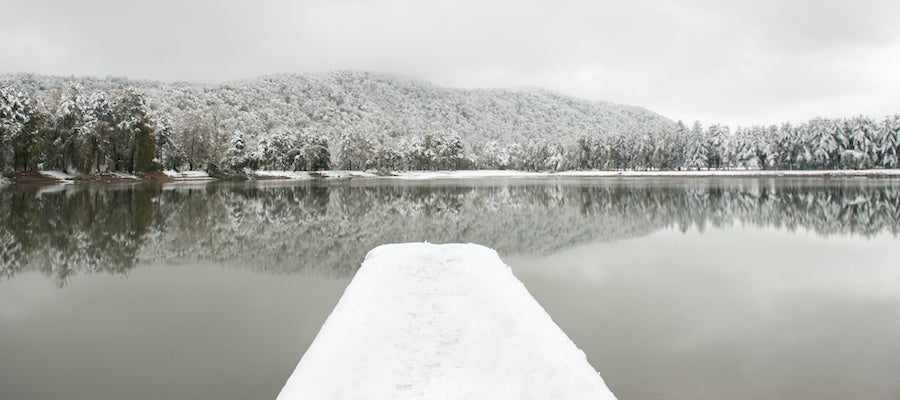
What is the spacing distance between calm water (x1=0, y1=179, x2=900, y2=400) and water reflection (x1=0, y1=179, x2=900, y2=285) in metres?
0.16

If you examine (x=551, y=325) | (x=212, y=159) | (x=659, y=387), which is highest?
(x=212, y=159)

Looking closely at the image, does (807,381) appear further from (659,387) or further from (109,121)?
(109,121)

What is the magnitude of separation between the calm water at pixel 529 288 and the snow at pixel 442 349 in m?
1.00

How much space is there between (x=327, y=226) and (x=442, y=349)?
1691cm

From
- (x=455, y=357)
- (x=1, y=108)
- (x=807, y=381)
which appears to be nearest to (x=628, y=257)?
(x=807, y=381)

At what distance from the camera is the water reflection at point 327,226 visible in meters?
15.5

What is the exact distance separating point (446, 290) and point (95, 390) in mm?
5613

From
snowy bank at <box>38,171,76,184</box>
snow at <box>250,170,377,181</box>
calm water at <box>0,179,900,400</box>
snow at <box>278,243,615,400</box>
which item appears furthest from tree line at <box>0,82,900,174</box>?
snow at <box>278,243,615,400</box>

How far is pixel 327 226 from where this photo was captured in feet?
75.0

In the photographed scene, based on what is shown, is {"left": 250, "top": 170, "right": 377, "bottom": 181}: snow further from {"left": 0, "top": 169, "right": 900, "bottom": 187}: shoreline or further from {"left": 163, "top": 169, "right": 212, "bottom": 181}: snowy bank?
{"left": 163, "top": 169, "right": 212, "bottom": 181}: snowy bank

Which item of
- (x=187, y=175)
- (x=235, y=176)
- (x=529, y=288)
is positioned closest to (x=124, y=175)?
(x=187, y=175)

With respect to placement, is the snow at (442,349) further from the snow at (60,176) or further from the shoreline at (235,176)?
the snow at (60,176)

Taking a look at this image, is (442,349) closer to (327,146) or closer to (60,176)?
(60,176)

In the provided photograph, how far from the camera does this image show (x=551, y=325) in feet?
24.1
